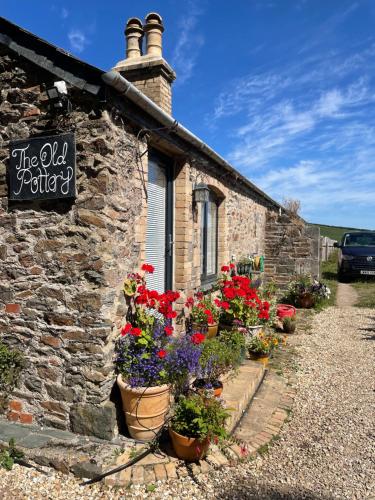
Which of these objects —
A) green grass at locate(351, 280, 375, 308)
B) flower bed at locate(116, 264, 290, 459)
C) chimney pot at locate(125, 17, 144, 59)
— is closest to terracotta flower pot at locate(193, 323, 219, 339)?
flower bed at locate(116, 264, 290, 459)

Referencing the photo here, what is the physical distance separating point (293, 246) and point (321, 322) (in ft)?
12.2

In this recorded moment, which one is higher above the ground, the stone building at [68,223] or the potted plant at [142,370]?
the stone building at [68,223]

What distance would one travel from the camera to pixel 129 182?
12.1 ft

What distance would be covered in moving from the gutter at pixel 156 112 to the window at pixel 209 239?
0.79m

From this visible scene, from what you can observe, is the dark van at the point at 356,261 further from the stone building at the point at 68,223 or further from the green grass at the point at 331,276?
the stone building at the point at 68,223

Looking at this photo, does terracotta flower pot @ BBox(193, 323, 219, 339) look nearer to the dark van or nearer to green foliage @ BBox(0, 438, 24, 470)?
green foliage @ BBox(0, 438, 24, 470)

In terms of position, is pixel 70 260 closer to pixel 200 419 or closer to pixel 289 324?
pixel 200 419

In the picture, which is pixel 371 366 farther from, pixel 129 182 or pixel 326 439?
pixel 129 182

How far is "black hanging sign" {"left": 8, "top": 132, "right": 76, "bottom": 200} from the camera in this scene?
3308 millimetres

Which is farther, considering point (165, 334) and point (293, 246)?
point (293, 246)

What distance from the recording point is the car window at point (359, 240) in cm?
1523

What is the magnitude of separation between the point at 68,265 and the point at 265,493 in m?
2.42

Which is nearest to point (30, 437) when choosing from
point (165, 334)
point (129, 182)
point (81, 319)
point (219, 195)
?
point (81, 319)

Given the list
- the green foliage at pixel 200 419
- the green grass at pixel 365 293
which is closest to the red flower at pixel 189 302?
the green foliage at pixel 200 419
